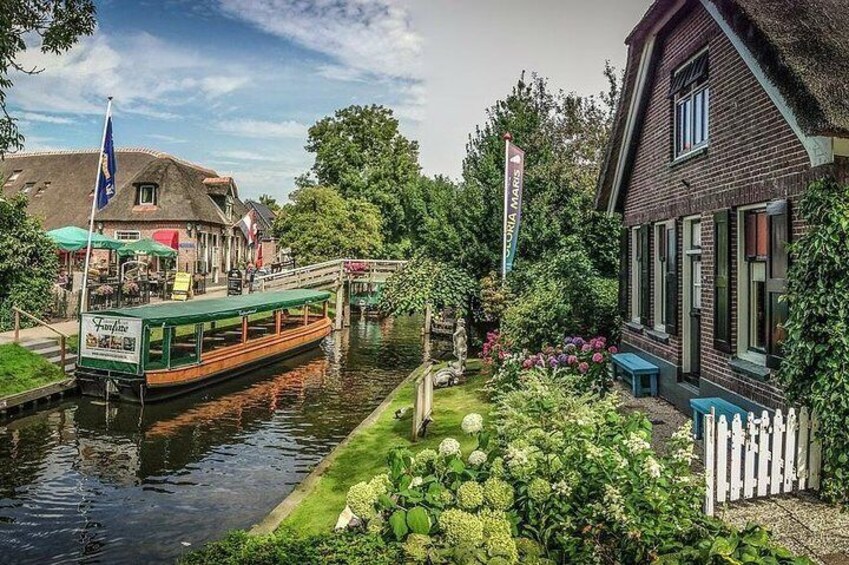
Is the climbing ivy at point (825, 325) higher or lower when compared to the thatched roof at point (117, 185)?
lower

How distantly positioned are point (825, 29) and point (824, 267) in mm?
3139

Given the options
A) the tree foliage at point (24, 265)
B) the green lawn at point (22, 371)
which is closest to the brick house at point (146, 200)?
the tree foliage at point (24, 265)

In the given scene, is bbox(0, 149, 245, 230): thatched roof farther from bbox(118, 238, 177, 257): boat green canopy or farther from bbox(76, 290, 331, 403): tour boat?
bbox(76, 290, 331, 403): tour boat

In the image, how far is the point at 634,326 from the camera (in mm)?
15055

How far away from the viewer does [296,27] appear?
1259 cm

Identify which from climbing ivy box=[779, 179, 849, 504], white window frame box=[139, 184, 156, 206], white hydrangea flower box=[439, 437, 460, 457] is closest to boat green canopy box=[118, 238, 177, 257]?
white window frame box=[139, 184, 156, 206]

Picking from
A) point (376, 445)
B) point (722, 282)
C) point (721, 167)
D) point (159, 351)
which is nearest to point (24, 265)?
point (159, 351)

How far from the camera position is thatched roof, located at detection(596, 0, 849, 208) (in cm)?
732

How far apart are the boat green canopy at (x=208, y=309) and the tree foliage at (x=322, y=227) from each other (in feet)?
54.7

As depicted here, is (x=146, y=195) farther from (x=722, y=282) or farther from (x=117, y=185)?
(x=722, y=282)

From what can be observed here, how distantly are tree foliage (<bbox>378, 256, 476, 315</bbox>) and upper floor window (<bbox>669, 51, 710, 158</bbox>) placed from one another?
1378 cm

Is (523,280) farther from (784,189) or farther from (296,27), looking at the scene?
(784,189)

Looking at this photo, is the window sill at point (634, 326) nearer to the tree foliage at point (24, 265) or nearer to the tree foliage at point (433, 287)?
the tree foliage at point (433, 287)

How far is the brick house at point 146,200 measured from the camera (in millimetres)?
45531
